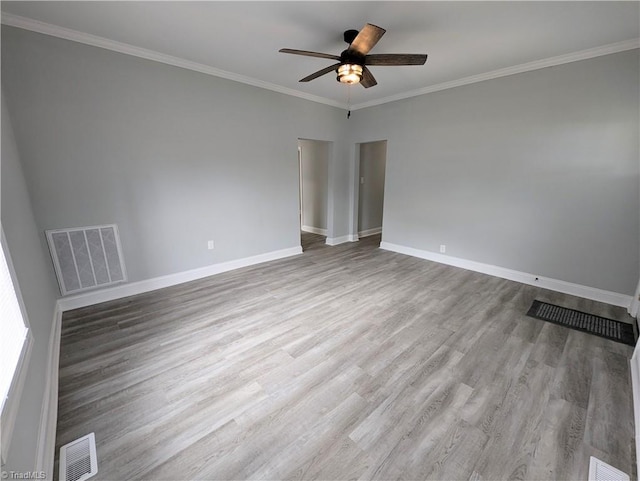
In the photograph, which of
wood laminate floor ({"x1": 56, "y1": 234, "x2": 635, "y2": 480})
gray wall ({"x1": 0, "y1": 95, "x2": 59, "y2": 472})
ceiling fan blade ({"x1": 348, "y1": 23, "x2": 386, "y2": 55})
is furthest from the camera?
ceiling fan blade ({"x1": 348, "y1": 23, "x2": 386, "y2": 55})

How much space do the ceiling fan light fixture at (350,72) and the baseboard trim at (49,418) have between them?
319cm

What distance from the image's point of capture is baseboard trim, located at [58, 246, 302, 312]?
284cm

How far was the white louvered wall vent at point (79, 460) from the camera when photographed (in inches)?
49.9

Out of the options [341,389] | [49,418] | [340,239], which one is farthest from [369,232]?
[49,418]

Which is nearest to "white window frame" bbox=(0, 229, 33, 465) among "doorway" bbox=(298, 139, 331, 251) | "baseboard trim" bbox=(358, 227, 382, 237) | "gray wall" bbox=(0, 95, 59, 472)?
"gray wall" bbox=(0, 95, 59, 472)

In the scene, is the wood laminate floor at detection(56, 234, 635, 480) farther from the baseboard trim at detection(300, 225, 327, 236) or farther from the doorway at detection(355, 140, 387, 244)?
Answer: the baseboard trim at detection(300, 225, 327, 236)

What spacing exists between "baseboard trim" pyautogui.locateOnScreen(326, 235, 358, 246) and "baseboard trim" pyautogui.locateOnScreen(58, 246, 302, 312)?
4.21ft

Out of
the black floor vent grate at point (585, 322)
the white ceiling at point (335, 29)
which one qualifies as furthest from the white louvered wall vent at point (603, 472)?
the white ceiling at point (335, 29)

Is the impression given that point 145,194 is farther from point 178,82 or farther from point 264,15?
point 264,15

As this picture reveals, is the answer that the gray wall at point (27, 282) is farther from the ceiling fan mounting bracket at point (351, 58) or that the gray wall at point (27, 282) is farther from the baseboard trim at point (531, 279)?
the baseboard trim at point (531, 279)

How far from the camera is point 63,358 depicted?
2.07 meters

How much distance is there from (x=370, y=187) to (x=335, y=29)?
384cm

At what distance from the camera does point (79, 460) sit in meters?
1.33

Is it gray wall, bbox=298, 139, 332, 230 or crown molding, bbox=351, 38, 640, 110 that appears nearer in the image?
crown molding, bbox=351, 38, 640, 110
